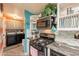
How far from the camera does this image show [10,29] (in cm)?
186

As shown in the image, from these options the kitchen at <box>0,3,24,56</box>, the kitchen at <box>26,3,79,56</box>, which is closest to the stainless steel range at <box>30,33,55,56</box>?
the kitchen at <box>26,3,79,56</box>

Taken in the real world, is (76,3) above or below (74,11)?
above

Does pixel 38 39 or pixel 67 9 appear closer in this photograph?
pixel 67 9

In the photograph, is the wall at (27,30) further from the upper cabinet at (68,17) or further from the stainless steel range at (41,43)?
the upper cabinet at (68,17)

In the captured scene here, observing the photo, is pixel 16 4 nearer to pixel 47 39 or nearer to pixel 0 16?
pixel 0 16

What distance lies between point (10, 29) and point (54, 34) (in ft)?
2.04

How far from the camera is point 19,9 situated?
1865 mm

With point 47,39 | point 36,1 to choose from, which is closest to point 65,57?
point 47,39

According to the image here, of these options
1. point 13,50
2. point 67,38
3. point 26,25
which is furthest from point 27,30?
point 67,38

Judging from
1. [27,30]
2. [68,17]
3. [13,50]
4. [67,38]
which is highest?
[68,17]

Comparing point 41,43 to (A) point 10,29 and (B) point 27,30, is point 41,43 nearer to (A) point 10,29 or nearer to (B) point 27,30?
(B) point 27,30

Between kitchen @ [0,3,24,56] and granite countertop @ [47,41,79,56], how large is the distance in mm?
441

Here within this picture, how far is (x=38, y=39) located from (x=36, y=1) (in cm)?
54

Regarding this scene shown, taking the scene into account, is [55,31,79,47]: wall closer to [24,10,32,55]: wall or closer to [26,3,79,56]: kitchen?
[26,3,79,56]: kitchen
